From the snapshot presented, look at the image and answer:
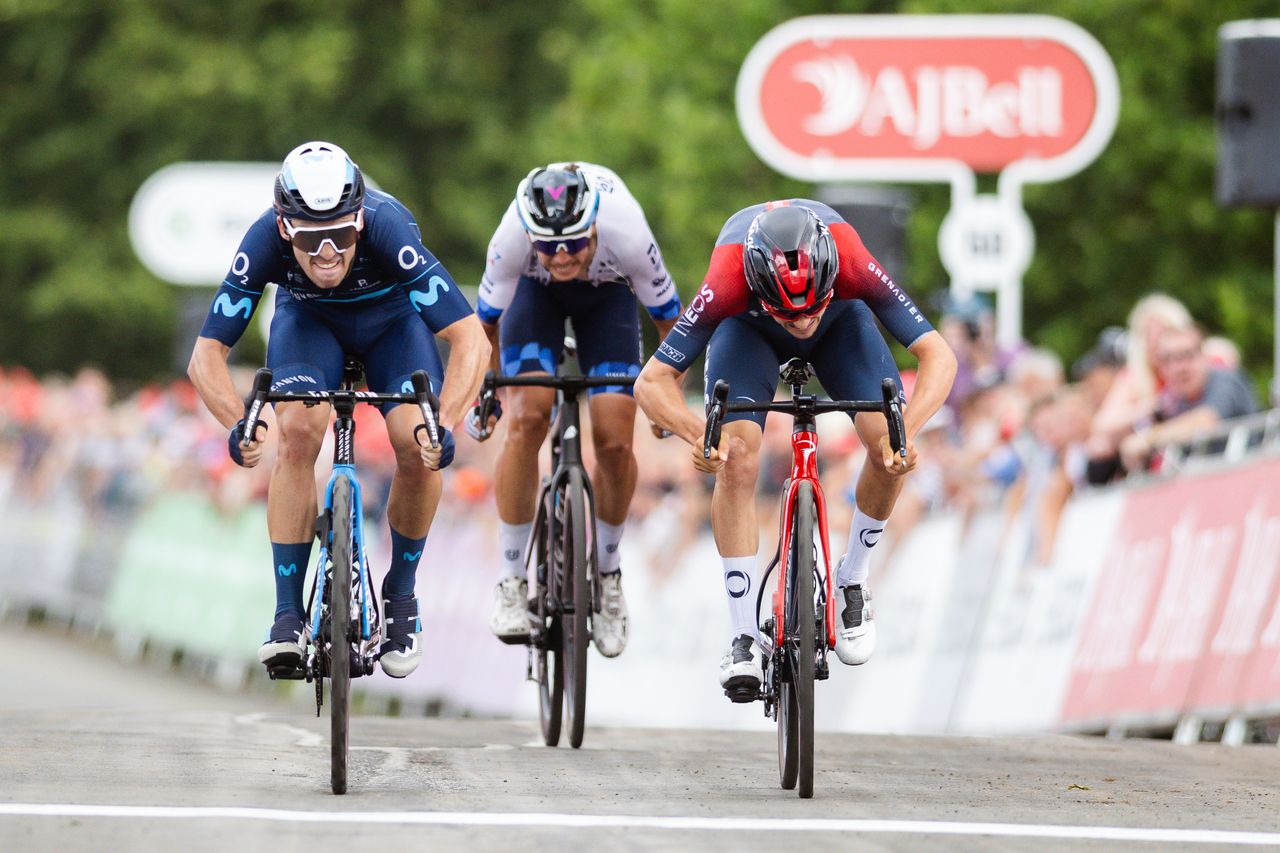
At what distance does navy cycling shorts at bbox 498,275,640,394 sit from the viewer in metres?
11.3

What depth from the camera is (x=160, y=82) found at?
4953cm

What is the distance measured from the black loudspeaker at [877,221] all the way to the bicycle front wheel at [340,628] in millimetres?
7220

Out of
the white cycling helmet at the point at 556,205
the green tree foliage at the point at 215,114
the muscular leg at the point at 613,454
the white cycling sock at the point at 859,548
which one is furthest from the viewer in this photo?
the green tree foliage at the point at 215,114

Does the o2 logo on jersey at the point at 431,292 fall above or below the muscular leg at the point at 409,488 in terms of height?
above

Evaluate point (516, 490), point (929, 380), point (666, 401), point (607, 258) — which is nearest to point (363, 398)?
point (666, 401)

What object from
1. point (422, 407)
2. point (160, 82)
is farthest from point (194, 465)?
point (160, 82)

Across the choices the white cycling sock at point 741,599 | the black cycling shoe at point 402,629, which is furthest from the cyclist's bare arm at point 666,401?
the black cycling shoe at point 402,629

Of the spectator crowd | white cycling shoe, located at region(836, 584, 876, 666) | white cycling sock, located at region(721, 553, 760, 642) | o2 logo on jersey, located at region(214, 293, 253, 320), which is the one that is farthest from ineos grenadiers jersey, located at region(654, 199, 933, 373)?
the spectator crowd

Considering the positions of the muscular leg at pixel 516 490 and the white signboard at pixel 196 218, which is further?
the white signboard at pixel 196 218

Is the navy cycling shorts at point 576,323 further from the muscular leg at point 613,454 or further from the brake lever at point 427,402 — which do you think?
the brake lever at point 427,402

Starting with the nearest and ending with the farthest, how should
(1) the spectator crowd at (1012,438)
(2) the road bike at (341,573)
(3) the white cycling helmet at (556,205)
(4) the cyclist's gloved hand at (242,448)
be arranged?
(2) the road bike at (341,573)
(4) the cyclist's gloved hand at (242,448)
(3) the white cycling helmet at (556,205)
(1) the spectator crowd at (1012,438)

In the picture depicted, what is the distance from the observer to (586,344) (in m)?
11.4

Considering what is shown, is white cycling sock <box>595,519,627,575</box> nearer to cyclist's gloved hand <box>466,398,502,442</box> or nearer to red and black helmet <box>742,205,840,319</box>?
cyclist's gloved hand <box>466,398,502,442</box>

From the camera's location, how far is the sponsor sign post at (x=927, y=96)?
2078cm
